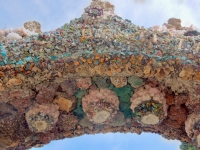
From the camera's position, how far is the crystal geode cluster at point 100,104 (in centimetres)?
374

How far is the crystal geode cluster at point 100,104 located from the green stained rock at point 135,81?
21 cm

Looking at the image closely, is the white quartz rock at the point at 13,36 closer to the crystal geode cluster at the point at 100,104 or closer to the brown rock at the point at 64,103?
the brown rock at the point at 64,103

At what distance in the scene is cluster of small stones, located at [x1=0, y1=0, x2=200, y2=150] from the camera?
3.48m

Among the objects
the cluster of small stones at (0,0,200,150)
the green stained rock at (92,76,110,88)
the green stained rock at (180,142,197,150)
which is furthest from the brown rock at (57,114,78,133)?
the green stained rock at (180,142,197,150)

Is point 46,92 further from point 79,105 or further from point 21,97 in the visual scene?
point 79,105

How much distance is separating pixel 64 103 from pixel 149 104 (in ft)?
2.65

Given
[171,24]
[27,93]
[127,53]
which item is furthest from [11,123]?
[171,24]

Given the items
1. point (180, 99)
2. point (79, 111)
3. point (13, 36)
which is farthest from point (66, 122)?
point (180, 99)

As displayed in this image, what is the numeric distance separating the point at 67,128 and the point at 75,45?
36.8 inches

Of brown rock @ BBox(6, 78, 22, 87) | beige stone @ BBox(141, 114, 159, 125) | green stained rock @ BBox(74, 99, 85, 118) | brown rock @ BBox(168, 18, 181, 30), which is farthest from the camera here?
brown rock @ BBox(168, 18, 181, 30)

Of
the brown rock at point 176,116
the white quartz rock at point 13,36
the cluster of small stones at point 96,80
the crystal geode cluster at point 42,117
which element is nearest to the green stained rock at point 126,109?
the cluster of small stones at point 96,80

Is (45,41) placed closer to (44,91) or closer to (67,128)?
(44,91)

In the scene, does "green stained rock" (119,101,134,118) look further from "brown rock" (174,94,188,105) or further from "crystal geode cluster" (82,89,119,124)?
"brown rock" (174,94,188,105)

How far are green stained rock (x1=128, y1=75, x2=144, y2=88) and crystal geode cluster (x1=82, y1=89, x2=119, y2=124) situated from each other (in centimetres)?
21
